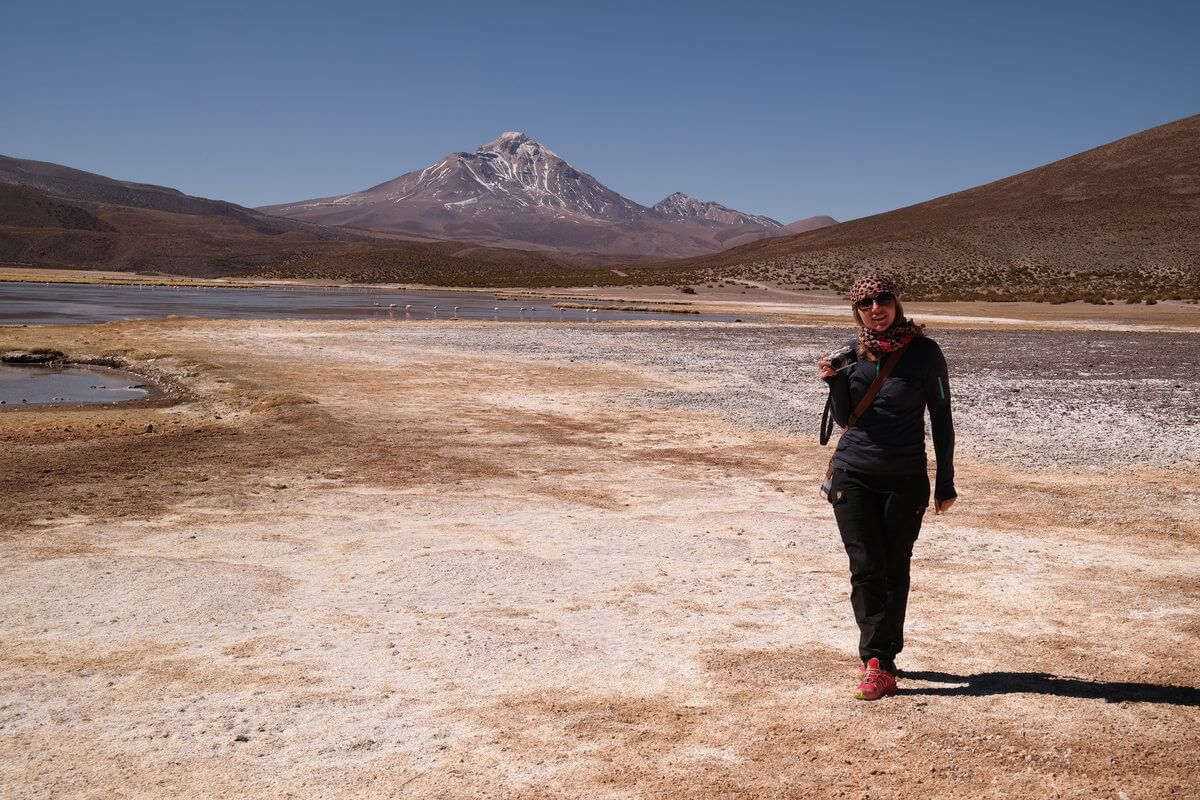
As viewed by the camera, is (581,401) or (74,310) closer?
(581,401)

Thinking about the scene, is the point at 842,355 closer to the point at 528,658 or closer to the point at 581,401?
the point at 528,658

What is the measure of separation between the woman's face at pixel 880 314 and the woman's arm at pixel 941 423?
0.88 ft

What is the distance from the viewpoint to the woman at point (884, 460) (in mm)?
4906

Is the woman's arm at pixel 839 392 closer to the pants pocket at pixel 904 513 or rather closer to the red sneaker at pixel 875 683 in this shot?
the pants pocket at pixel 904 513

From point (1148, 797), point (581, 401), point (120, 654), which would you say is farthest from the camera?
point (581, 401)

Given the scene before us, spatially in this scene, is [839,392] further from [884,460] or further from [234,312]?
[234,312]

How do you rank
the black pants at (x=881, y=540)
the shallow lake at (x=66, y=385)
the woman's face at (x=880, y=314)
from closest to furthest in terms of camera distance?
the woman's face at (x=880, y=314) < the black pants at (x=881, y=540) < the shallow lake at (x=66, y=385)

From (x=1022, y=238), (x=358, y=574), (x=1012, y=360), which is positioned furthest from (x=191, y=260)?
(x=358, y=574)

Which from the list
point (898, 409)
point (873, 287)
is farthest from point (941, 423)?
point (873, 287)

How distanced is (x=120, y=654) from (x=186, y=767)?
1.58 metres

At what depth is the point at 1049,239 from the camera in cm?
9350

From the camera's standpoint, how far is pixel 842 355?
5.00m

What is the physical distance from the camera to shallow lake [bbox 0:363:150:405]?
18141mm

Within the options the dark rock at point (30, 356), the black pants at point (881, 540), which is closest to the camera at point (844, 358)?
the black pants at point (881, 540)
